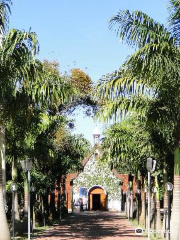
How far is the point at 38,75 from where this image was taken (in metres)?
19.0

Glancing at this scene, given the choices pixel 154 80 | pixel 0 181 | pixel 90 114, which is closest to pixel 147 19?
pixel 154 80

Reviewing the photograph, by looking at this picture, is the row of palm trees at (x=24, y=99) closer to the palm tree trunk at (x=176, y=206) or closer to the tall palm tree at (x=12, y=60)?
the tall palm tree at (x=12, y=60)

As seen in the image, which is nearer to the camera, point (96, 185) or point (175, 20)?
point (175, 20)

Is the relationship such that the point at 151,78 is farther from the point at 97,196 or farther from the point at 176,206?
the point at 97,196

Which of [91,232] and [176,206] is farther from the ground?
[176,206]

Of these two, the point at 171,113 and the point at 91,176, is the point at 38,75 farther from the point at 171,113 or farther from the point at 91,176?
the point at 91,176

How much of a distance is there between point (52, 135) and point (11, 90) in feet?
42.3

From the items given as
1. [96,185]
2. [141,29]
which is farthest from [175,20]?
[96,185]

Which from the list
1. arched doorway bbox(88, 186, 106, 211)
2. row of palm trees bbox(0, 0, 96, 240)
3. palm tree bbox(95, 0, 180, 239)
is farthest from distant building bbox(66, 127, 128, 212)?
palm tree bbox(95, 0, 180, 239)

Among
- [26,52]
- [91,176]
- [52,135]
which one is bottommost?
[91,176]

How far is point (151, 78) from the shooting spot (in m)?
17.8

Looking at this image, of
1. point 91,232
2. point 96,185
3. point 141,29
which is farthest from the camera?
point 96,185

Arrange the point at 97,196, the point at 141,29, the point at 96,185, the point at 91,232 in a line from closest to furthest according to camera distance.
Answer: the point at 141,29
the point at 91,232
the point at 96,185
the point at 97,196

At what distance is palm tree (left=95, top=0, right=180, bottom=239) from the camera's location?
17.2 meters
